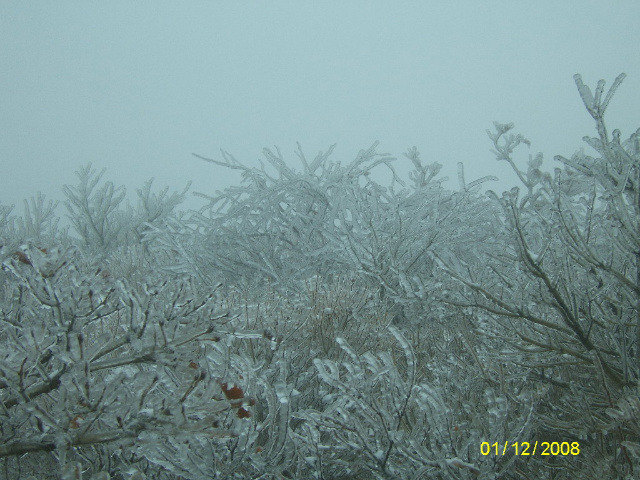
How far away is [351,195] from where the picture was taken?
4.95 m

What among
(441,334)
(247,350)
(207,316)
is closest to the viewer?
(207,316)

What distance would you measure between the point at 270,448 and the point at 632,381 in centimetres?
156

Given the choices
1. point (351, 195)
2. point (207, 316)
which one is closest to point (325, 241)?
point (351, 195)

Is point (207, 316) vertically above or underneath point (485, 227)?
underneath

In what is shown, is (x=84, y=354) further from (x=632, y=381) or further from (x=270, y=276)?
(x=270, y=276)
